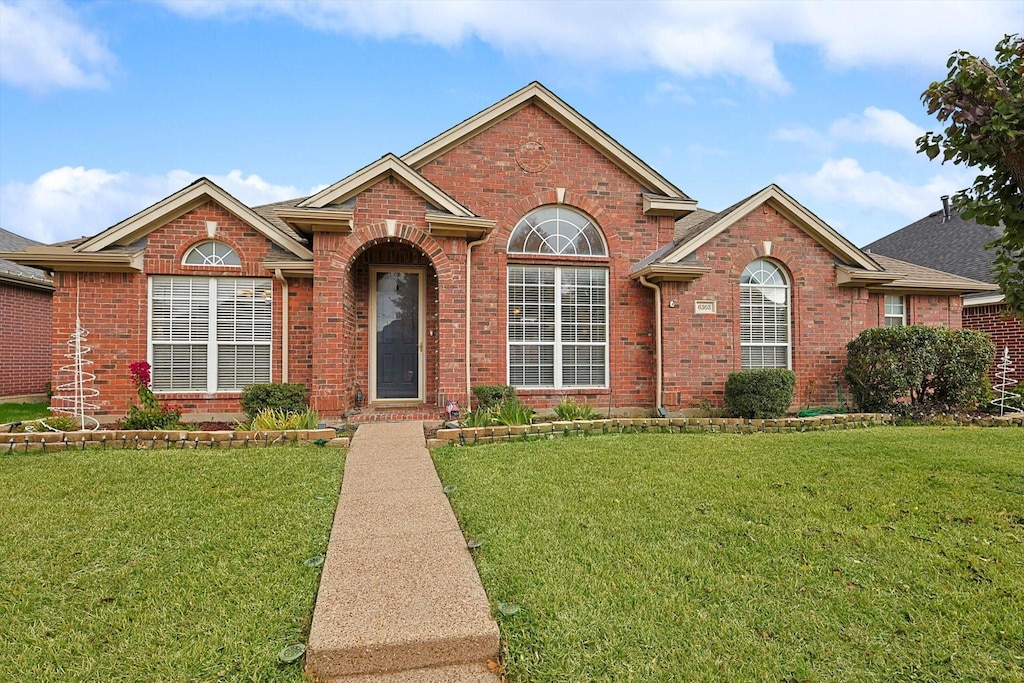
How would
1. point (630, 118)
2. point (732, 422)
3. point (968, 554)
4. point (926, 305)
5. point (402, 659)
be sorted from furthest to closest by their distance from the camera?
point (630, 118)
point (926, 305)
point (732, 422)
point (968, 554)
point (402, 659)

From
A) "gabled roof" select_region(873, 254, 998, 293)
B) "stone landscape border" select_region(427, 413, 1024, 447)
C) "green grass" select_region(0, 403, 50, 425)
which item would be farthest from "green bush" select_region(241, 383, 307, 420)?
"gabled roof" select_region(873, 254, 998, 293)

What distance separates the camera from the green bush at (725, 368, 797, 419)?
30.5ft

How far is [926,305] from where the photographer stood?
11828 millimetres

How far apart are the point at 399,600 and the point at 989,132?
532 cm

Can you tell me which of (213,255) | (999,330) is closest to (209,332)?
(213,255)

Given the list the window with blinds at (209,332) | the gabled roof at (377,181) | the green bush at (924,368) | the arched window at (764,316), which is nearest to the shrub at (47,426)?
the window with blinds at (209,332)

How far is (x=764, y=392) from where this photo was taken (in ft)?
30.5

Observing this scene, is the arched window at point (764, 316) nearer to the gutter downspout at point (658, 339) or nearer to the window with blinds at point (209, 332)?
the gutter downspout at point (658, 339)

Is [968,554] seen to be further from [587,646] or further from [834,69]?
[834,69]

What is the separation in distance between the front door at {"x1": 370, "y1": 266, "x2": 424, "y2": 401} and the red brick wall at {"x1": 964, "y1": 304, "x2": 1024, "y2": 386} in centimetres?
Result: 1367

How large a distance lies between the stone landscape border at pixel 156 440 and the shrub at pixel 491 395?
111 inches

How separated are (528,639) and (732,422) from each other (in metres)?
7.17

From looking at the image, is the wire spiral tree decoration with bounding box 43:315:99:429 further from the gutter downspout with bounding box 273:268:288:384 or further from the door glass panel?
the door glass panel

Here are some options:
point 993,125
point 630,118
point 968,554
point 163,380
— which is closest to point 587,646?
point 968,554
